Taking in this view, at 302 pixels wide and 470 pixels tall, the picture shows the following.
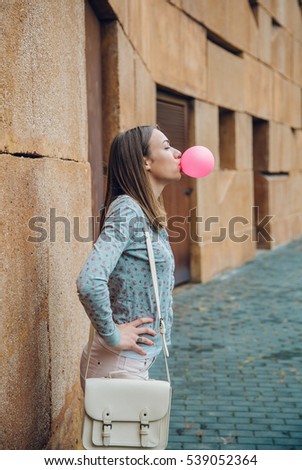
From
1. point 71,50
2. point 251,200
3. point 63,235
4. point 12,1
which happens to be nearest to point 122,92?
point 71,50

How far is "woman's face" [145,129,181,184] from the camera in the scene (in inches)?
105

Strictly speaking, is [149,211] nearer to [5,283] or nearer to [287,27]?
[5,283]

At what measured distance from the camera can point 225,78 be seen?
35.2 ft

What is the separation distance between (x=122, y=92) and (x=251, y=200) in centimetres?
667

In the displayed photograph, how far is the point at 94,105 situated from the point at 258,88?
26.2 ft

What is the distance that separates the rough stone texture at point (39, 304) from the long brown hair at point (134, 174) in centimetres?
33

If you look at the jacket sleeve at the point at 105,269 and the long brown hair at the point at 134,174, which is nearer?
the jacket sleeve at the point at 105,269

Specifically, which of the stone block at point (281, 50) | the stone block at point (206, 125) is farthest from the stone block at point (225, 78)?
the stone block at point (281, 50)

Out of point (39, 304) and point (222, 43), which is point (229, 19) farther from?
point (39, 304)

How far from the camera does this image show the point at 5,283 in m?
2.47

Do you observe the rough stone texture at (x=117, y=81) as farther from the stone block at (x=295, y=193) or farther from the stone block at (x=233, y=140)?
the stone block at (x=295, y=193)

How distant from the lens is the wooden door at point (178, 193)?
349 inches

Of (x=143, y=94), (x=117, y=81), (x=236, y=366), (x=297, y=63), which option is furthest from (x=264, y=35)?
(x=236, y=366)

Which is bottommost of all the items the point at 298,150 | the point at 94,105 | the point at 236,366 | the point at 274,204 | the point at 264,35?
the point at 236,366
